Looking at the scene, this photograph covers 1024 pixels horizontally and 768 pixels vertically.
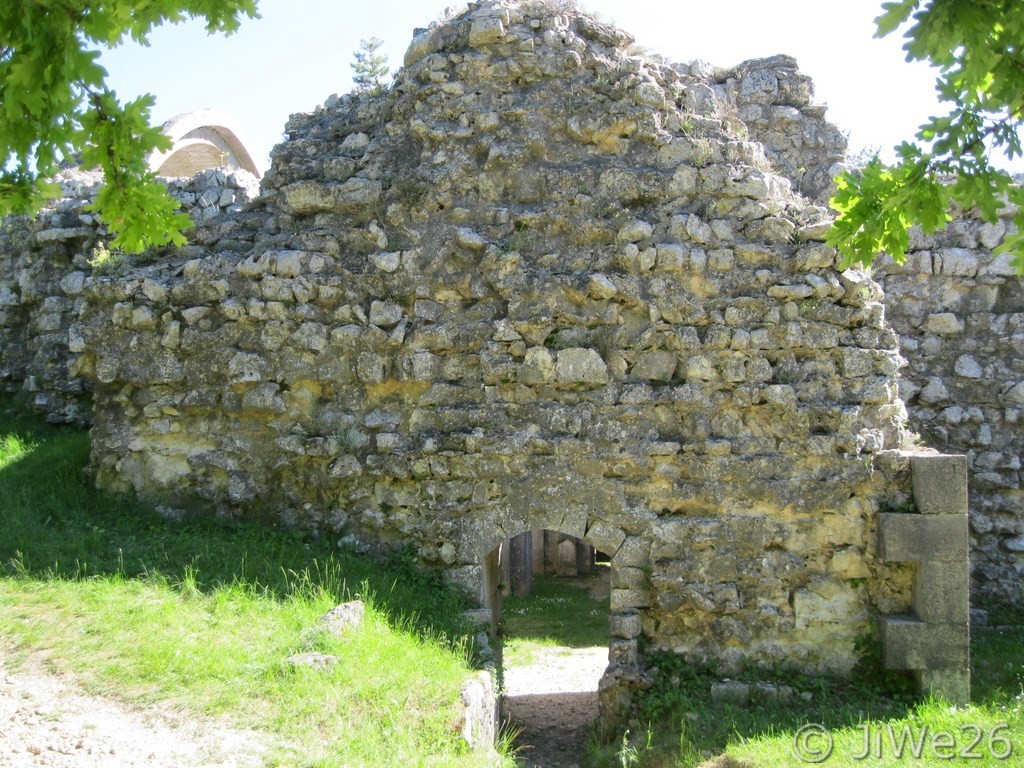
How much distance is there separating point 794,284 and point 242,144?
8.80m

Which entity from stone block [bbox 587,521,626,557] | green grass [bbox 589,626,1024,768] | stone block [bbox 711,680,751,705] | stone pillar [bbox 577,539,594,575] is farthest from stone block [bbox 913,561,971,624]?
stone pillar [bbox 577,539,594,575]

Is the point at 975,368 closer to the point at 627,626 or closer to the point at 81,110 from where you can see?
the point at 627,626

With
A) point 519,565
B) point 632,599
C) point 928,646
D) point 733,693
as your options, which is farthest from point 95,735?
point 519,565

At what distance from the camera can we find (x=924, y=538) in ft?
20.4

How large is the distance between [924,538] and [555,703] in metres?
3.66

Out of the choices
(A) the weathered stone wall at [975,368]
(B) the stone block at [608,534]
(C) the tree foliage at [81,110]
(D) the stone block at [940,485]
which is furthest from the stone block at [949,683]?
(C) the tree foliage at [81,110]

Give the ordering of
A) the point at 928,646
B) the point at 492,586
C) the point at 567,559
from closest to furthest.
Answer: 1. the point at 928,646
2. the point at 492,586
3. the point at 567,559

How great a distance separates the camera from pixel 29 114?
3391 millimetres

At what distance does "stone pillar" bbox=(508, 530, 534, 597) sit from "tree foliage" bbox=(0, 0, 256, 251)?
8857 millimetres

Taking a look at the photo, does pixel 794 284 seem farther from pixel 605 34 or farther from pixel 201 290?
pixel 201 290

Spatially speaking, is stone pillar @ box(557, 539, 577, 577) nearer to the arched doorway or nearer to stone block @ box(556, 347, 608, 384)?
the arched doorway

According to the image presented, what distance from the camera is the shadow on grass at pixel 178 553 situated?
19.7 ft

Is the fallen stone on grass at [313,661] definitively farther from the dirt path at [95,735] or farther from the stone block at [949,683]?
the stone block at [949,683]

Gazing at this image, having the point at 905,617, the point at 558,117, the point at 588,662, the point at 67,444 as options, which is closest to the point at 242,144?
the point at 67,444
